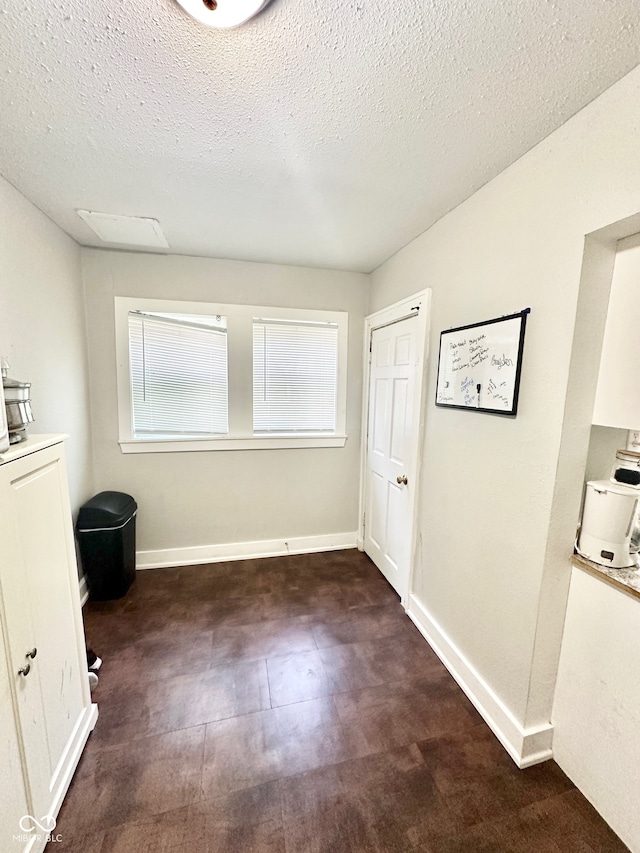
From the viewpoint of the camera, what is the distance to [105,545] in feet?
7.54

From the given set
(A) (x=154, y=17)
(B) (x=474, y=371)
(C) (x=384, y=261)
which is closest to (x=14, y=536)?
(A) (x=154, y=17)

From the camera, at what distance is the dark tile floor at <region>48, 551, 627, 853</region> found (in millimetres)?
1157

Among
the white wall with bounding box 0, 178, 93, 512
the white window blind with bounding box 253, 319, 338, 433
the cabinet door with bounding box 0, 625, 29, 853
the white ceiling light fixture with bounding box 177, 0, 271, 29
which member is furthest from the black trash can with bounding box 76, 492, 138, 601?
the white ceiling light fixture with bounding box 177, 0, 271, 29

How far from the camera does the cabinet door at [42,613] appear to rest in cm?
101

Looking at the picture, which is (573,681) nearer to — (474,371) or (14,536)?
(474,371)

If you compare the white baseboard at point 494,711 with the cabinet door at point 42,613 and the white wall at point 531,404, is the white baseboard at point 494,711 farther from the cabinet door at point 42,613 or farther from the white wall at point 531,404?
the cabinet door at point 42,613

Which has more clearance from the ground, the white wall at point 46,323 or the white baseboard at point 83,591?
the white wall at point 46,323

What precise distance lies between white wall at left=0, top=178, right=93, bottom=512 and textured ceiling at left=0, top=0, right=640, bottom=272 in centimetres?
23

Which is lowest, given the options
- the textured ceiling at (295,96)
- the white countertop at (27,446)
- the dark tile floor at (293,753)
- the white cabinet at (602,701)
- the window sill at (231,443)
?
the dark tile floor at (293,753)

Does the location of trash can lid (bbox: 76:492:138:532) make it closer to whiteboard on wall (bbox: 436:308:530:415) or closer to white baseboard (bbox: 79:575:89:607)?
white baseboard (bbox: 79:575:89:607)

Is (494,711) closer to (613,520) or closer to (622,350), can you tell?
(613,520)

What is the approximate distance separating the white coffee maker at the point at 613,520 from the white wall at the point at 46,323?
2.68 m

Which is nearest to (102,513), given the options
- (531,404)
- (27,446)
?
(27,446)

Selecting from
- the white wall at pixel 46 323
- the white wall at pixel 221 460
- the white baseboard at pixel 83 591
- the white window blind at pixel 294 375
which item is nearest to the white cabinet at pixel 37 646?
the white wall at pixel 46 323
